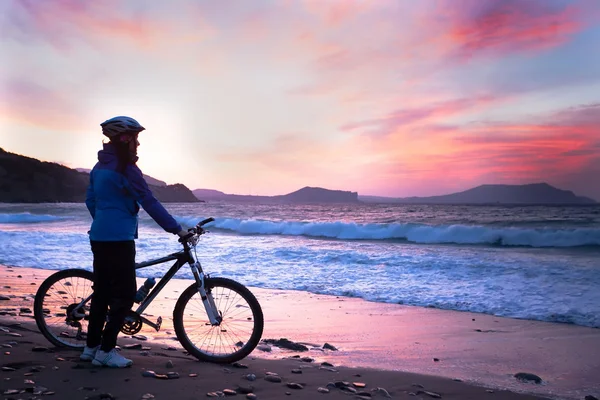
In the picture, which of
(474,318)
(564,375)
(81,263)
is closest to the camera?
(564,375)

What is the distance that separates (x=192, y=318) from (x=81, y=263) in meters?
10.4

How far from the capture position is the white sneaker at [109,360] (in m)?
4.16

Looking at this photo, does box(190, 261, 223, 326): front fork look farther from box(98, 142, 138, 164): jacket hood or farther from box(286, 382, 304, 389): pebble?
box(98, 142, 138, 164): jacket hood

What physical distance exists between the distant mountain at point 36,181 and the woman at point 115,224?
108m

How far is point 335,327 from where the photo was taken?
21.4 feet

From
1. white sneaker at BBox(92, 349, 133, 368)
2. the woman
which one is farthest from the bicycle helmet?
white sneaker at BBox(92, 349, 133, 368)

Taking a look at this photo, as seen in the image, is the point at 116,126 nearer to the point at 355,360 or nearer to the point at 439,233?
the point at 355,360

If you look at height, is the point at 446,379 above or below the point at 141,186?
below

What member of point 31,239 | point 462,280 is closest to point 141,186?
point 462,280

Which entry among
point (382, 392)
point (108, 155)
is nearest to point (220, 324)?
point (382, 392)

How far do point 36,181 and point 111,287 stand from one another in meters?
120

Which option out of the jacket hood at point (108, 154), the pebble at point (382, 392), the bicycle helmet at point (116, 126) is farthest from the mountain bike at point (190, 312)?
the pebble at point (382, 392)

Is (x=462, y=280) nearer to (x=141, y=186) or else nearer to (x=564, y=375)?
(x=564, y=375)

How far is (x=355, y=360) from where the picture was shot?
4957 millimetres
